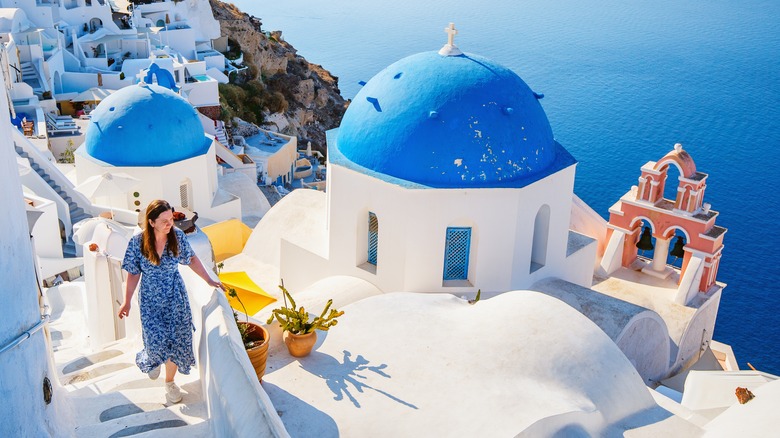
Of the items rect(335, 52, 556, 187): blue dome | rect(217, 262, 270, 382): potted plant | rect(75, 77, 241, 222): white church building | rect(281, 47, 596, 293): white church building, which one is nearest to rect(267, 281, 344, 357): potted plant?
rect(217, 262, 270, 382): potted plant

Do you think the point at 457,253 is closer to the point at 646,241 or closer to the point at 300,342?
the point at 300,342

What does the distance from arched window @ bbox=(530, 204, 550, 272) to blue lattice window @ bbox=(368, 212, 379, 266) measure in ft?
8.10

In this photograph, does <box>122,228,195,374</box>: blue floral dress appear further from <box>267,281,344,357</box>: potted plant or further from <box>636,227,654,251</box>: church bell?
<box>636,227,654,251</box>: church bell

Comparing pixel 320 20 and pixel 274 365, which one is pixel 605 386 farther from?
pixel 320 20

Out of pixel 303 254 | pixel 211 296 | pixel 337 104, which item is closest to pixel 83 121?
pixel 303 254

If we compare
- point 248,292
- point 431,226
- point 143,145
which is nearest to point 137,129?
point 143,145

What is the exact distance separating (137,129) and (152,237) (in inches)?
478

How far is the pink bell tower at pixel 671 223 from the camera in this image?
14.4 metres

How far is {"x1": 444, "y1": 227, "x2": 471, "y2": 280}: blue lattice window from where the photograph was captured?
11453 mm

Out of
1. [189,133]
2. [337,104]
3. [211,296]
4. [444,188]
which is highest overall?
[211,296]

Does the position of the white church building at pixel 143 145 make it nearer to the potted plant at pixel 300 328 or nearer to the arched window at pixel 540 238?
the arched window at pixel 540 238

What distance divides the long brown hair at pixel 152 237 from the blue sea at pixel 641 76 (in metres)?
22.3

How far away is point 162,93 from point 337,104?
109 ft

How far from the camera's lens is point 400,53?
209 ft
